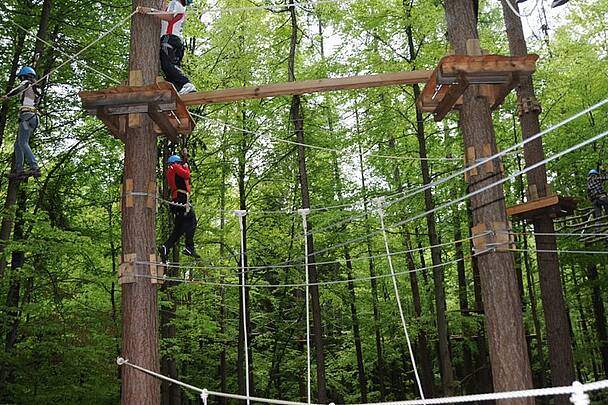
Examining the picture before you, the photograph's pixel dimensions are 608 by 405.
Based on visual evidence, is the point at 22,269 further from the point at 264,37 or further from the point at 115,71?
the point at 264,37

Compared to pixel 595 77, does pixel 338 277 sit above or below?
below

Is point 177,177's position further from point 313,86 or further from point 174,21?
point 313,86

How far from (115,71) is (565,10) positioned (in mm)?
10172

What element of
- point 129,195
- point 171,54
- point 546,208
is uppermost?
point 171,54

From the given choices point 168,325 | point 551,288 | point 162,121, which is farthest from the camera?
point 168,325

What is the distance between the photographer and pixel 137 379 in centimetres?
427

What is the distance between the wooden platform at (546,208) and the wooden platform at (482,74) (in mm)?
2381

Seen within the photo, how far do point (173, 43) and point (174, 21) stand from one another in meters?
0.26

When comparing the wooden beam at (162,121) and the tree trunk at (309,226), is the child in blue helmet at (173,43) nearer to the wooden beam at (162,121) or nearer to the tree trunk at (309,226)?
the wooden beam at (162,121)

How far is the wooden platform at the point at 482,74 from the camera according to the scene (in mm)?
4293

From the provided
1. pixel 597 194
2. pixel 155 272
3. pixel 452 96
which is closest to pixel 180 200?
pixel 155 272

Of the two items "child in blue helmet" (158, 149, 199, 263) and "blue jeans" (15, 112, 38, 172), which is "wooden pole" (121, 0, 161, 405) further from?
"blue jeans" (15, 112, 38, 172)

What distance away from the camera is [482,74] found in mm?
4383

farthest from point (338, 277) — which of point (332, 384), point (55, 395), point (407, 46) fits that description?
point (55, 395)
